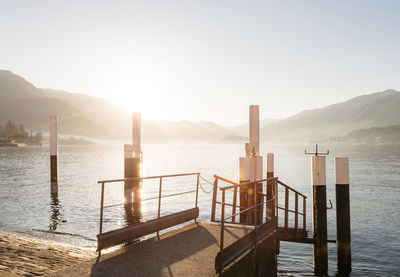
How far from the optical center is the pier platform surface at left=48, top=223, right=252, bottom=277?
20.7 feet

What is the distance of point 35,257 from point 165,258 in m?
5.22

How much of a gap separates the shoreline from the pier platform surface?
7.33 feet

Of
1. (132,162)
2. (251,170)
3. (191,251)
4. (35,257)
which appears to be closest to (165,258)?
(191,251)

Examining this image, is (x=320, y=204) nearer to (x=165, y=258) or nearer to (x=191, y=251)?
(x=191, y=251)

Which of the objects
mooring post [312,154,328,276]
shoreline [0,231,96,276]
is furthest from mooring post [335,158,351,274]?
shoreline [0,231,96,276]

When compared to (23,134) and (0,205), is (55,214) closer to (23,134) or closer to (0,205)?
(0,205)

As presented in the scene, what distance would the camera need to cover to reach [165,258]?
7148 mm

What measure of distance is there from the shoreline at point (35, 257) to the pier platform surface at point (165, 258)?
7.33 ft

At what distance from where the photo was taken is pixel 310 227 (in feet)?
68.7

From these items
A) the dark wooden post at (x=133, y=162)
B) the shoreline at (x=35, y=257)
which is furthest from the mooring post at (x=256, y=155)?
the dark wooden post at (x=133, y=162)

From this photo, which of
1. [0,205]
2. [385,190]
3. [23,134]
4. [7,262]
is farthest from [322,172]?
[23,134]

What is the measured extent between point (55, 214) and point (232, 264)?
724 inches

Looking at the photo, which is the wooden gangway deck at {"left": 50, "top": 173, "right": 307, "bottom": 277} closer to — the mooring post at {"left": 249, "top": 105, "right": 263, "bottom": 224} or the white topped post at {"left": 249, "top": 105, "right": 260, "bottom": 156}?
the mooring post at {"left": 249, "top": 105, "right": 263, "bottom": 224}

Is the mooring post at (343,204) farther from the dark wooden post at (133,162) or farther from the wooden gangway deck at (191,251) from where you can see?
the dark wooden post at (133,162)
